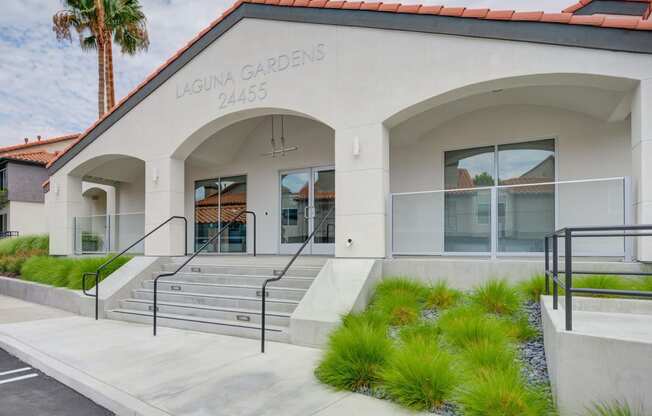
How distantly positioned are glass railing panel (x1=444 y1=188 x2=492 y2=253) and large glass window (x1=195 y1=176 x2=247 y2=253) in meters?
7.11

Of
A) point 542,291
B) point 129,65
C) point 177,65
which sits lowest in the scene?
point 542,291

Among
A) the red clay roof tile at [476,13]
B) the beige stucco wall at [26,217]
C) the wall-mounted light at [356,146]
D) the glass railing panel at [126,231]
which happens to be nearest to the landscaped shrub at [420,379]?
the wall-mounted light at [356,146]

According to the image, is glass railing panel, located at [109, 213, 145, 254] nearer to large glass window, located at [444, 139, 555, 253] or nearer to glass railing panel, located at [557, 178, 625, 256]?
large glass window, located at [444, 139, 555, 253]

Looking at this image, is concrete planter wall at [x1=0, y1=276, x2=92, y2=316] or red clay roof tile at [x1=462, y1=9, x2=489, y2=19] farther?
concrete planter wall at [x1=0, y1=276, x2=92, y2=316]

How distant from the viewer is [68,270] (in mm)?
10773

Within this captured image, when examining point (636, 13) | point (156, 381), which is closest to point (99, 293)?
point (156, 381)

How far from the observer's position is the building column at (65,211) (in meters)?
13.3

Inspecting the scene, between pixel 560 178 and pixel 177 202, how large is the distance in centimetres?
919

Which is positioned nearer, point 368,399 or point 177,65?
point 368,399

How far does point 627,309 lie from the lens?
15.9ft

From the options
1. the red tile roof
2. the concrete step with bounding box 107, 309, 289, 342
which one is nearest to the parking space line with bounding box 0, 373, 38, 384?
the concrete step with bounding box 107, 309, 289, 342

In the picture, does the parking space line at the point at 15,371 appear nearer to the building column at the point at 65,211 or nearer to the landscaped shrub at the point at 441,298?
the landscaped shrub at the point at 441,298

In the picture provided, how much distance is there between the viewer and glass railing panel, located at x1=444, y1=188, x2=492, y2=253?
24.1 feet

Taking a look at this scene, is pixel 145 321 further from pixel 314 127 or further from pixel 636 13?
pixel 636 13
